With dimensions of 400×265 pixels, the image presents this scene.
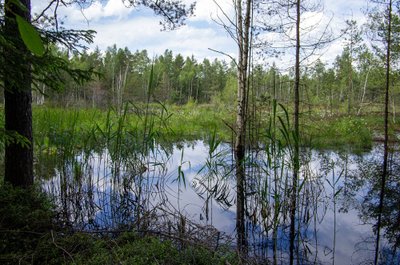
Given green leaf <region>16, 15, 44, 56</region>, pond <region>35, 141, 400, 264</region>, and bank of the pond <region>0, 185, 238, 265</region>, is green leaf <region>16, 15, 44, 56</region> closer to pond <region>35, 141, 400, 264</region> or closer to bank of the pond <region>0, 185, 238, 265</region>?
bank of the pond <region>0, 185, 238, 265</region>

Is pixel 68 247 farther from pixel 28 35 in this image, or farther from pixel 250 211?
pixel 250 211

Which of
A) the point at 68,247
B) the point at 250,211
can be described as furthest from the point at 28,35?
the point at 250,211

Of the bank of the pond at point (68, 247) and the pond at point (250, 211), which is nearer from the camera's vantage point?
the bank of the pond at point (68, 247)

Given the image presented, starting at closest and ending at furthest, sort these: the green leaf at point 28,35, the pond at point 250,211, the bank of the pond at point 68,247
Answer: the green leaf at point 28,35 → the bank of the pond at point 68,247 → the pond at point 250,211

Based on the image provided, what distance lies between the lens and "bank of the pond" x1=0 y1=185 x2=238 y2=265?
6.52 ft

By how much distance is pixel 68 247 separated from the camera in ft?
7.20

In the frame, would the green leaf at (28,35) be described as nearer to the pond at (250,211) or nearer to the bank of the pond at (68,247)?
the bank of the pond at (68,247)

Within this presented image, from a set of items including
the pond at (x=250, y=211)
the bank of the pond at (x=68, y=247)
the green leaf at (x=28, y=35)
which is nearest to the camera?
the green leaf at (x=28, y=35)

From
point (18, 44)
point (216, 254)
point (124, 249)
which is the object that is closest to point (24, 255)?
point (124, 249)

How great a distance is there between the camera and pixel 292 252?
Result: 3254 millimetres

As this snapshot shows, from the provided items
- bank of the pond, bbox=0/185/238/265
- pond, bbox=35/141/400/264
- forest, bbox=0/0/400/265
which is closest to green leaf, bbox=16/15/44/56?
forest, bbox=0/0/400/265

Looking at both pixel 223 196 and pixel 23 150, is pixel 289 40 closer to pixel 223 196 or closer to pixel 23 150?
pixel 223 196

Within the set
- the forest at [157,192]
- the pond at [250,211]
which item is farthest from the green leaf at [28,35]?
the pond at [250,211]

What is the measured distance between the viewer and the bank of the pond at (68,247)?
1986mm
